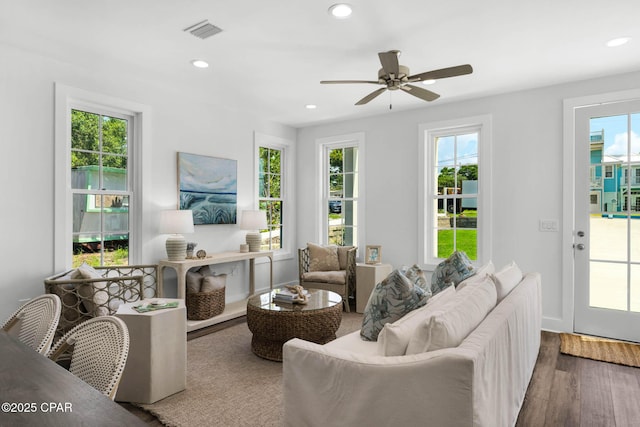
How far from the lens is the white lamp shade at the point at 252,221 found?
484 cm

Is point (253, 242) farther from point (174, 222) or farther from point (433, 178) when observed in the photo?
point (433, 178)

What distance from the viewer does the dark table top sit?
94 cm

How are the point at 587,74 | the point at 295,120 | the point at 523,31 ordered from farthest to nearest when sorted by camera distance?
1. the point at 295,120
2. the point at 587,74
3. the point at 523,31

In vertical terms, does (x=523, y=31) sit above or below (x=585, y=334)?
above

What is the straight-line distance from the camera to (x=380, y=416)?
1528 millimetres

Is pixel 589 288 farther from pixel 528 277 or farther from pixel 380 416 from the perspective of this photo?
pixel 380 416

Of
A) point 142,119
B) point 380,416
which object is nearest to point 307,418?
point 380,416

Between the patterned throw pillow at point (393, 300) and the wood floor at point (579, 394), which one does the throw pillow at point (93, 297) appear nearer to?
the patterned throw pillow at point (393, 300)

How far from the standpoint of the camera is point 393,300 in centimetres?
224

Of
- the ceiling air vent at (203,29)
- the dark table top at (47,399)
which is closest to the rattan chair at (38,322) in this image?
the dark table top at (47,399)

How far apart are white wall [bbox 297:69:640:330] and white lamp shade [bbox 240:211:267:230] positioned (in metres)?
1.60

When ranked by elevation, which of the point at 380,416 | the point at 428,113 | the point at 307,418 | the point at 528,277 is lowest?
the point at 307,418

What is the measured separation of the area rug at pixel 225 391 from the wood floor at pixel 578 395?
7.5 inches

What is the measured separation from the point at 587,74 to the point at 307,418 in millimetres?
4053
